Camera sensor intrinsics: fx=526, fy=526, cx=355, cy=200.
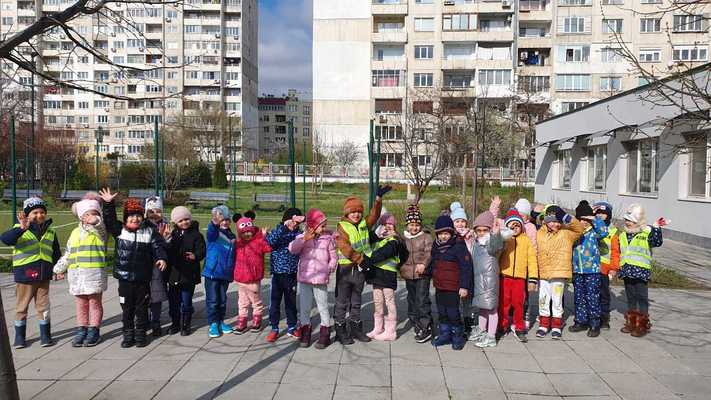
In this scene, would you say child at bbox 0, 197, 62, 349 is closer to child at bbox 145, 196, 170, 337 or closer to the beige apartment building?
child at bbox 145, 196, 170, 337

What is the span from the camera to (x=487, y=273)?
5609mm

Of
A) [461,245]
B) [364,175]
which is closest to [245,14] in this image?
[364,175]

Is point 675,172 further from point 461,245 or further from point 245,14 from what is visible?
point 245,14

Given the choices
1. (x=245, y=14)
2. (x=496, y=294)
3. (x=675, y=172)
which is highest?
(x=245, y=14)

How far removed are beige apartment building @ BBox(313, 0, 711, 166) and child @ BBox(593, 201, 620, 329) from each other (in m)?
40.7

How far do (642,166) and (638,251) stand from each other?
1189cm

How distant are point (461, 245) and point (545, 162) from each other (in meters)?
20.2

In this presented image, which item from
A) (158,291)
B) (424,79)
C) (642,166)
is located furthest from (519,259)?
(424,79)

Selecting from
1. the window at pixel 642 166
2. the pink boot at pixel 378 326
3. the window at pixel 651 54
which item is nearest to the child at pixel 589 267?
the pink boot at pixel 378 326

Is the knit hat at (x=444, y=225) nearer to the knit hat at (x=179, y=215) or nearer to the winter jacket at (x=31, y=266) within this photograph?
the knit hat at (x=179, y=215)

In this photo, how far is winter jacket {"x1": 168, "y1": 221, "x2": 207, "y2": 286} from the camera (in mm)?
5824

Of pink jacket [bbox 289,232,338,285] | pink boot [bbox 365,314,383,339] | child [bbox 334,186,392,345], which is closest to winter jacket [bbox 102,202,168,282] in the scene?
pink jacket [bbox 289,232,338,285]

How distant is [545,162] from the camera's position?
24.1 meters

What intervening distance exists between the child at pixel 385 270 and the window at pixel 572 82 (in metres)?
48.4
